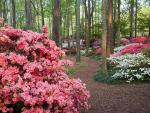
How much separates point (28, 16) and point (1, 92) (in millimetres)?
16008

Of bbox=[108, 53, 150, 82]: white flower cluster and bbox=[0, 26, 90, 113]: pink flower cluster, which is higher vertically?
bbox=[0, 26, 90, 113]: pink flower cluster

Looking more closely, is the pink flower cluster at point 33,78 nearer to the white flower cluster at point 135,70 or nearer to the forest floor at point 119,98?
the forest floor at point 119,98

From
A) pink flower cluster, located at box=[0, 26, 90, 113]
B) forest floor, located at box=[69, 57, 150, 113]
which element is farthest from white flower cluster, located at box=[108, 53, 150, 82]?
pink flower cluster, located at box=[0, 26, 90, 113]

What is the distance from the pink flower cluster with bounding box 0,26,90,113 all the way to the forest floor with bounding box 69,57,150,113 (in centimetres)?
162

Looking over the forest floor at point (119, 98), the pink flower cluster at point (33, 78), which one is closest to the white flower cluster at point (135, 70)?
the forest floor at point (119, 98)

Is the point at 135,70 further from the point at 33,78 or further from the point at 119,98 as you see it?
the point at 33,78

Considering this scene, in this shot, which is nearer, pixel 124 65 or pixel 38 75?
pixel 38 75

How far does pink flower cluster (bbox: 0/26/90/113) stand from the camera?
218 inches

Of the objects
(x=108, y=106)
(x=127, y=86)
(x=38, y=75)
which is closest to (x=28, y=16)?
(x=127, y=86)

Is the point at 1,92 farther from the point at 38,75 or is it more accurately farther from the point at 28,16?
the point at 28,16

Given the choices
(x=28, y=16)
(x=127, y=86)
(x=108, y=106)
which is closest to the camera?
(x=108, y=106)

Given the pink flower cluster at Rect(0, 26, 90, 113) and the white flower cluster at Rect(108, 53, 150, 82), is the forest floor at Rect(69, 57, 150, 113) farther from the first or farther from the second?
the pink flower cluster at Rect(0, 26, 90, 113)

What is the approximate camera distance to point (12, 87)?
18.2 feet

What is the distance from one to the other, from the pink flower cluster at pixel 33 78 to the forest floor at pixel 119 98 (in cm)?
162
